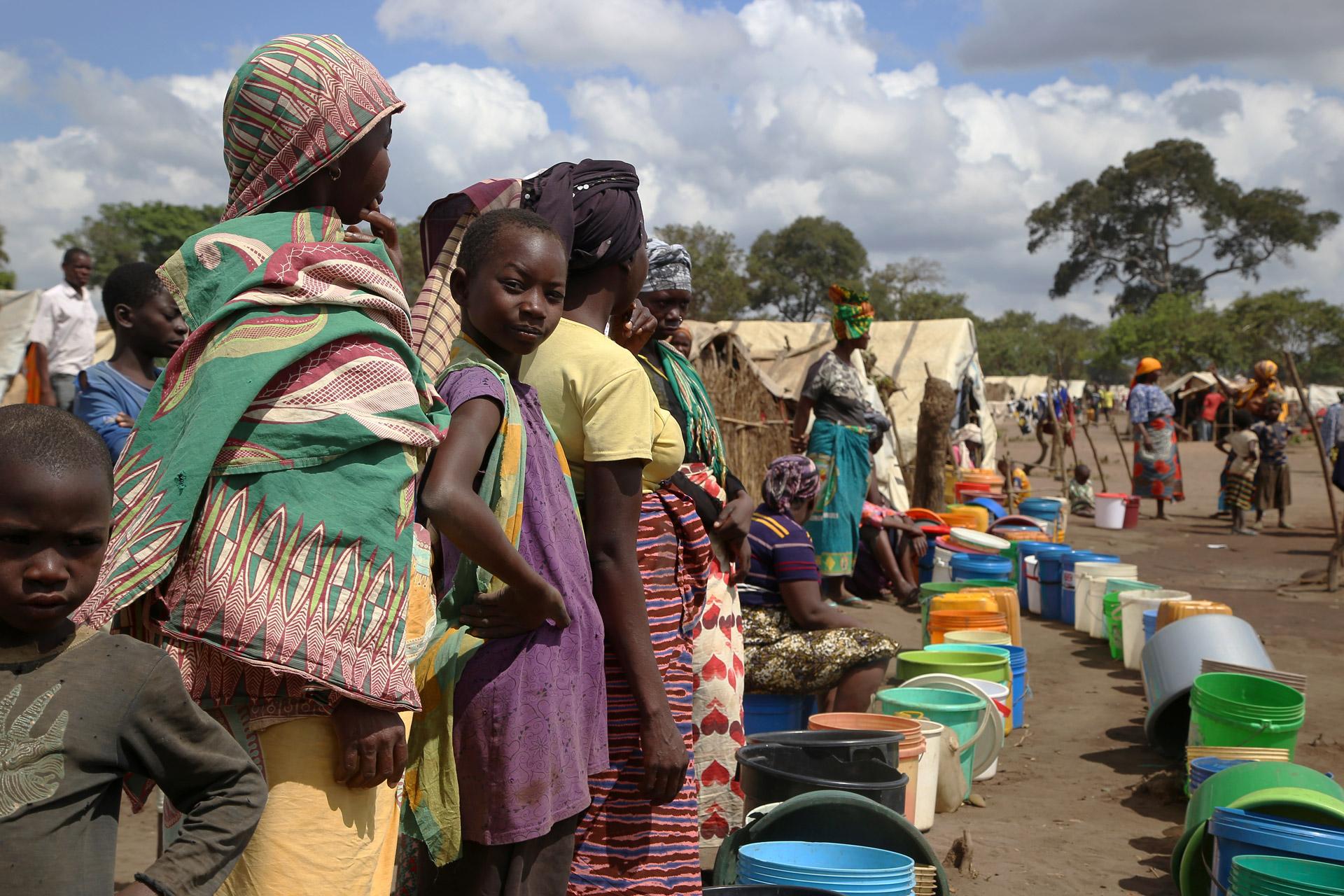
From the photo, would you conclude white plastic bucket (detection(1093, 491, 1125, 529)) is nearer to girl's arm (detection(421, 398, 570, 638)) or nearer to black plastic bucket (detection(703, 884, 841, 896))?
black plastic bucket (detection(703, 884, 841, 896))

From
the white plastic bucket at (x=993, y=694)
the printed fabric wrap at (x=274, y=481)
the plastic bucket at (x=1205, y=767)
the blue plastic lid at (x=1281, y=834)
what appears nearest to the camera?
the printed fabric wrap at (x=274, y=481)

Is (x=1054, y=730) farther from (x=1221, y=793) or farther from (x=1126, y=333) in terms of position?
(x=1126, y=333)

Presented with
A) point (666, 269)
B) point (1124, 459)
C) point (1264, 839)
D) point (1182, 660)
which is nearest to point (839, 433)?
point (1182, 660)

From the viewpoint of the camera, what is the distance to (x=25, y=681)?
1236mm

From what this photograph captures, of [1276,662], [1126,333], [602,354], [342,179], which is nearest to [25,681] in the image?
[342,179]

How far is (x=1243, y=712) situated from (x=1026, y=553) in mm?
4457

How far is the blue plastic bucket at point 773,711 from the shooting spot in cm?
445

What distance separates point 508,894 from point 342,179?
117cm

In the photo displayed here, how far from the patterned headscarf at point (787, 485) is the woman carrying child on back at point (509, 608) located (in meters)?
2.89

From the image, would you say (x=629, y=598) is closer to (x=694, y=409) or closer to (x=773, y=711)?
(x=694, y=409)

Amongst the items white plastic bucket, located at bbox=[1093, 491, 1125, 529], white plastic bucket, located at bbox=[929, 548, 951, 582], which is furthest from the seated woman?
white plastic bucket, located at bbox=[1093, 491, 1125, 529]

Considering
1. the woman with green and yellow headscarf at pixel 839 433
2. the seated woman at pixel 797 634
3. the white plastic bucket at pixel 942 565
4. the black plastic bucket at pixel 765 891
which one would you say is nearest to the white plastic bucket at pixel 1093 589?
the white plastic bucket at pixel 942 565

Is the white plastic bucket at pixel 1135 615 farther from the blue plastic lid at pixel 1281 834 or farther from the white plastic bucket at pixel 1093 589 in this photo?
the blue plastic lid at pixel 1281 834

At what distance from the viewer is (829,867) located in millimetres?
2900
